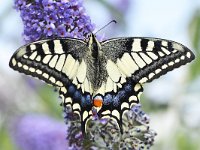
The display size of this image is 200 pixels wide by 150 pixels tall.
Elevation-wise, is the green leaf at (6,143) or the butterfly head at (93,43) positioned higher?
the butterfly head at (93,43)

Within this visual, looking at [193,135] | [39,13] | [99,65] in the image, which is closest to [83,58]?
[99,65]

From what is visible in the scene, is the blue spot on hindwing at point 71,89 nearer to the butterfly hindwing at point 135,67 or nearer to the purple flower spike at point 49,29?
the butterfly hindwing at point 135,67

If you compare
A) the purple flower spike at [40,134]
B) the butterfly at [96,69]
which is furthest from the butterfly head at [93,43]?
the purple flower spike at [40,134]

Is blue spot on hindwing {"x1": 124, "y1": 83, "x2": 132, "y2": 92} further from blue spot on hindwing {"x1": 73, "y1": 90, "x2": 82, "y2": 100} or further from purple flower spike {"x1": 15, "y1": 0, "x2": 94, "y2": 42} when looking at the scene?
purple flower spike {"x1": 15, "y1": 0, "x2": 94, "y2": 42}

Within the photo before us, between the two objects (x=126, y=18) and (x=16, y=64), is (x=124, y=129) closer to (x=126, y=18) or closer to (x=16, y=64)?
(x=16, y=64)

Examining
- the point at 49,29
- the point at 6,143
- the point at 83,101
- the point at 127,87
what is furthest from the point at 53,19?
the point at 6,143
